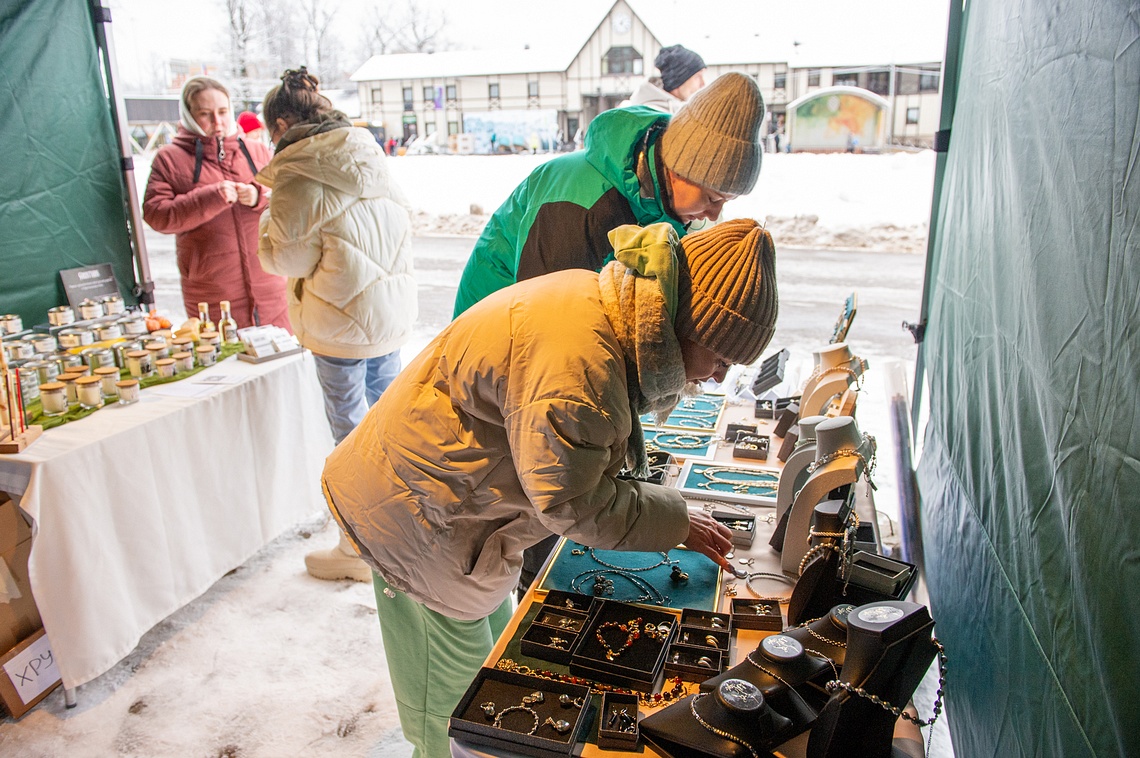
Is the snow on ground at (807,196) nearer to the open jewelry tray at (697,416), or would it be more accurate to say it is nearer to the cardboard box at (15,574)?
the open jewelry tray at (697,416)

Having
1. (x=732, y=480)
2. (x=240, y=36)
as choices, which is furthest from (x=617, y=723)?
(x=240, y=36)

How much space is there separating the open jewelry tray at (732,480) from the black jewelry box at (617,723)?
2.42ft

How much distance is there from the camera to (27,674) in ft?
6.91

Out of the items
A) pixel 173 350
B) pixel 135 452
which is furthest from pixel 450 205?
pixel 135 452

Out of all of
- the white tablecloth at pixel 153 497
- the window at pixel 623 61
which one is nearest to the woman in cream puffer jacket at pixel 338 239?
the white tablecloth at pixel 153 497

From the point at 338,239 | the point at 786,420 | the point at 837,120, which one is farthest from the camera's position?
the point at 837,120

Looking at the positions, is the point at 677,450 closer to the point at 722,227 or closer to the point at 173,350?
the point at 722,227

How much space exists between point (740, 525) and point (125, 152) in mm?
3192

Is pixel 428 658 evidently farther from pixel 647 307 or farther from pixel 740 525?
pixel 647 307

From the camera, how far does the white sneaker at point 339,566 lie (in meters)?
2.76

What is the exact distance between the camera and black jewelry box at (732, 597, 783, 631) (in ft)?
4.33

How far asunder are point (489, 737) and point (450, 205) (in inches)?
285

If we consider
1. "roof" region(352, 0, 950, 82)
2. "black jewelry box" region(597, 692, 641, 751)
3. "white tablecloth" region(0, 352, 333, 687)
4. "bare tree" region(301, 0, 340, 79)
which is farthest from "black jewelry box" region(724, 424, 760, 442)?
"bare tree" region(301, 0, 340, 79)

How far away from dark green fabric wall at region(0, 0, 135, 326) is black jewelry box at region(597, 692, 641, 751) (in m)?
3.02
